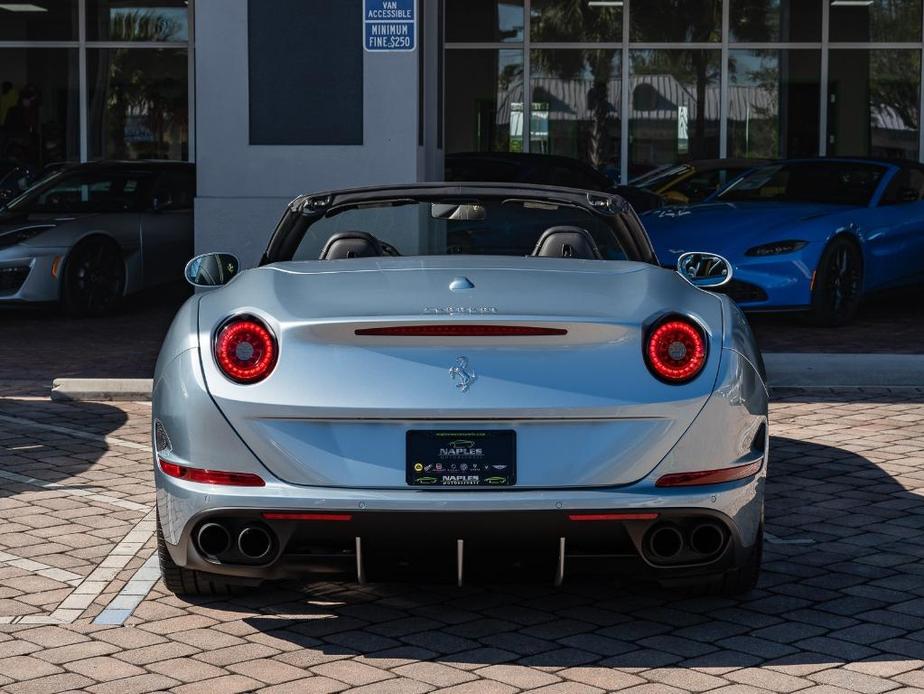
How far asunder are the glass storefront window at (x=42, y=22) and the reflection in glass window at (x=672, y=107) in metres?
8.40

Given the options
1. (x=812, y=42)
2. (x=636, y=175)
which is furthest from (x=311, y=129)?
(x=812, y=42)

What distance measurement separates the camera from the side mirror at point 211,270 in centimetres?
562

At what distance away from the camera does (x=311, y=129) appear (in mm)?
11977

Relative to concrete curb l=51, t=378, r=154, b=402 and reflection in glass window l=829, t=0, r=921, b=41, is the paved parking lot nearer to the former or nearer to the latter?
concrete curb l=51, t=378, r=154, b=402

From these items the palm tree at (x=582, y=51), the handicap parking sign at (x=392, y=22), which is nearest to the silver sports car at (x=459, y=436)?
the handicap parking sign at (x=392, y=22)

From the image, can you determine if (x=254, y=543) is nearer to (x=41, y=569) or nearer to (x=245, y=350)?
(x=245, y=350)

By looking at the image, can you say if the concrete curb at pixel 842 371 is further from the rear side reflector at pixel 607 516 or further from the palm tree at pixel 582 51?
the palm tree at pixel 582 51

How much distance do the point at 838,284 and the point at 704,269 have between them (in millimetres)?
7339

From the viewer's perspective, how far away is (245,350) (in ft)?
14.6

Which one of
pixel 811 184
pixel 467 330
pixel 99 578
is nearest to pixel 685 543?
pixel 467 330

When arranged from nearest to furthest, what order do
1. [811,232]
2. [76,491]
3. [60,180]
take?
[76,491]
[811,232]
[60,180]

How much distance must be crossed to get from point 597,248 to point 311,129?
265 inches

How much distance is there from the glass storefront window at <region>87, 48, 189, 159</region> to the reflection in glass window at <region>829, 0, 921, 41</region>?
978cm

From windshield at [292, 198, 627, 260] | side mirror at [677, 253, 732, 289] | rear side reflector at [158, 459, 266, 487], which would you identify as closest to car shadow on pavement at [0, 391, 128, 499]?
windshield at [292, 198, 627, 260]
